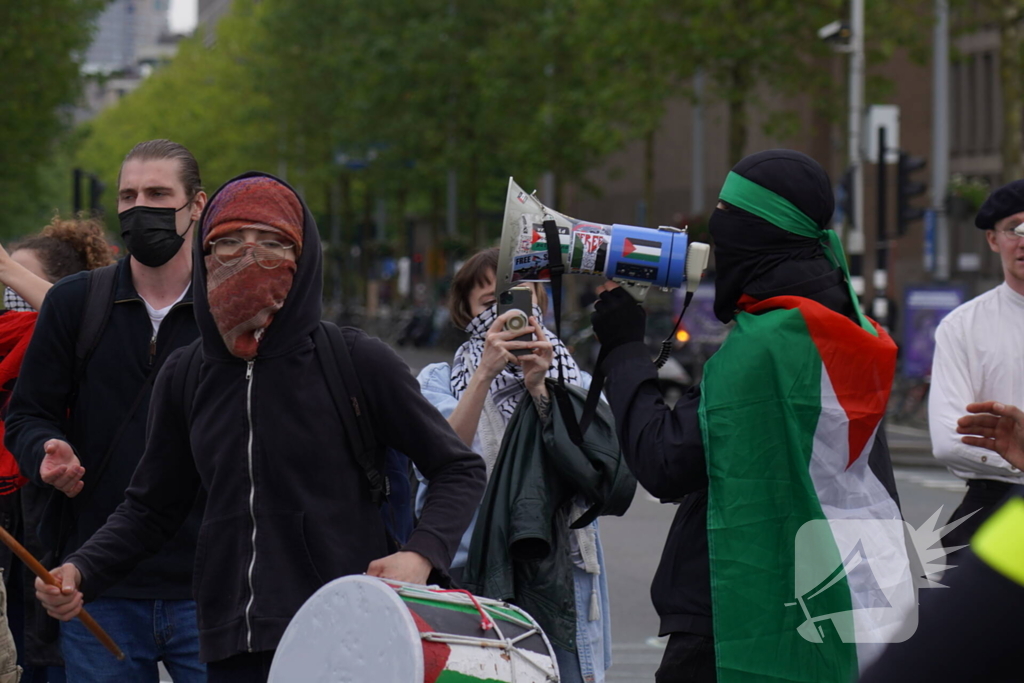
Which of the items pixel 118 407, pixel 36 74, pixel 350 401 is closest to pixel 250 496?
pixel 350 401

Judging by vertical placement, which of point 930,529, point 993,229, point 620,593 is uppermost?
point 993,229

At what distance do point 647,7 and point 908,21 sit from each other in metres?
4.37

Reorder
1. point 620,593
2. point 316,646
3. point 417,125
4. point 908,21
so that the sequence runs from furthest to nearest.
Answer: point 417,125 < point 908,21 < point 620,593 < point 316,646

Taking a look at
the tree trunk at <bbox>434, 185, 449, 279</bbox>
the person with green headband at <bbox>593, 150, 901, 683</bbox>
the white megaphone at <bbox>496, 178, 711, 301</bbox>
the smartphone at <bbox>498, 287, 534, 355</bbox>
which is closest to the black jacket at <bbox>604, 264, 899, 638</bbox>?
the person with green headband at <bbox>593, 150, 901, 683</bbox>

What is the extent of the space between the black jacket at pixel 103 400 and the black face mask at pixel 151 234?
106mm

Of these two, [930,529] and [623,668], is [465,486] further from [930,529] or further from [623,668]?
[623,668]

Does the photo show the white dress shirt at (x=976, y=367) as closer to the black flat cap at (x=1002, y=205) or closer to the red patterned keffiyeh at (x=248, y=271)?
the black flat cap at (x=1002, y=205)

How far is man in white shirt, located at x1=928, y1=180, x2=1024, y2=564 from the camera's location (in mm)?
4328

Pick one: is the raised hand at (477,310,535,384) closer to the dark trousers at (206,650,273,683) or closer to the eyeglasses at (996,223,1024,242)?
the dark trousers at (206,650,273,683)

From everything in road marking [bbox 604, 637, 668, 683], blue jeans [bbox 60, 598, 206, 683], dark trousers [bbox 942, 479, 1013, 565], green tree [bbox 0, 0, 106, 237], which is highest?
green tree [bbox 0, 0, 106, 237]

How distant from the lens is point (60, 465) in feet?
11.4

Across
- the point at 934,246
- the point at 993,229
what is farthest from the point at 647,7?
the point at 993,229

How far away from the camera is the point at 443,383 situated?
14.6ft

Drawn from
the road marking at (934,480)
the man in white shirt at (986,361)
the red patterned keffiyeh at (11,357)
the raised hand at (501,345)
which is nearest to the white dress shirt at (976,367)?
the man in white shirt at (986,361)
